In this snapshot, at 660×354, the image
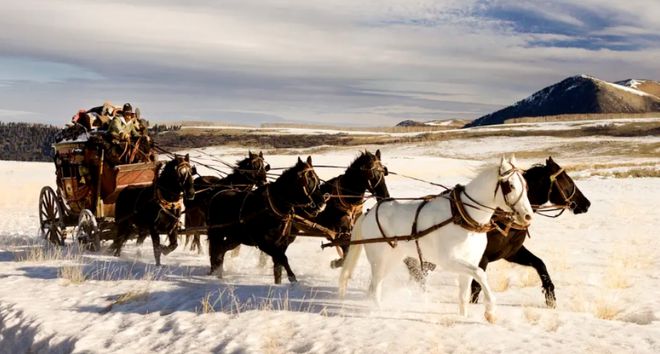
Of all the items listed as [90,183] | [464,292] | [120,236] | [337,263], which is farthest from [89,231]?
[464,292]

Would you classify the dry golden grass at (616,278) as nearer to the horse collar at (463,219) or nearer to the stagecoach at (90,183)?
the horse collar at (463,219)

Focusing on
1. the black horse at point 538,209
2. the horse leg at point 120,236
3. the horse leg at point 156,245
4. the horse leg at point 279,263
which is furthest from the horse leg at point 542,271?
the horse leg at point 120,236

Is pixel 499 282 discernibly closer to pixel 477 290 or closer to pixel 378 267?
pixel 477 290

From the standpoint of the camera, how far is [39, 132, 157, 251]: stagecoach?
12.9 meters

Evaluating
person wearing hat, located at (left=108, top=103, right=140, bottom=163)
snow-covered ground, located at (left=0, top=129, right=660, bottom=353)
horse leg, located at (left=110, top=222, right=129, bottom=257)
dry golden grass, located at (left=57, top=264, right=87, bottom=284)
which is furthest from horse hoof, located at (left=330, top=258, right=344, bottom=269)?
person wearing hat, located at (left=108, top=103, right=140, bottom=163)

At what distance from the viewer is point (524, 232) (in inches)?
330

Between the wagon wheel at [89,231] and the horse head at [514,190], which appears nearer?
the horse head at [514,190]

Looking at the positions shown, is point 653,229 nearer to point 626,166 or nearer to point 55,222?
point 55,222

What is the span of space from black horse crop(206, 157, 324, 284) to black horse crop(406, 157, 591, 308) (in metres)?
2.13

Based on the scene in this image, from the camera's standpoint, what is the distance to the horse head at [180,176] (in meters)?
11.2

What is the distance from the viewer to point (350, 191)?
10.1 metres

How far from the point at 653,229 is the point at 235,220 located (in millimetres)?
11482

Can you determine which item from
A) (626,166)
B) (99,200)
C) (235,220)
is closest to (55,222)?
(99,200)

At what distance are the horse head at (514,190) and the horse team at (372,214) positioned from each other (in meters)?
0.01
